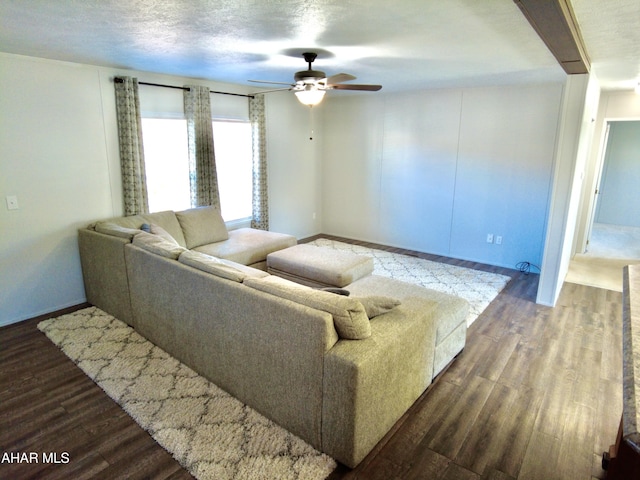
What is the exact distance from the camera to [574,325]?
382 cm

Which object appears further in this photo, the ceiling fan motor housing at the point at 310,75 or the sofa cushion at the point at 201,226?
the sofa cushion at the point at 201,226

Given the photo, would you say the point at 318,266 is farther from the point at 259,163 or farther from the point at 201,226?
the point at 259,163

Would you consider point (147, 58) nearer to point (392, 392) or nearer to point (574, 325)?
point (392, 392)

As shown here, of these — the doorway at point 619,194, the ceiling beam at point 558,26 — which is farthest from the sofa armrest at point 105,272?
the doorway at point 619,194

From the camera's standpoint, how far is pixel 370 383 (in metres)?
2.02

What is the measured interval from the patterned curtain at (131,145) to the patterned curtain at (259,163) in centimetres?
176

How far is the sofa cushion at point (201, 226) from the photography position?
467 centimetres

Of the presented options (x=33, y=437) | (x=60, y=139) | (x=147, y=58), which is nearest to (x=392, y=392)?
(x=33, y=437)

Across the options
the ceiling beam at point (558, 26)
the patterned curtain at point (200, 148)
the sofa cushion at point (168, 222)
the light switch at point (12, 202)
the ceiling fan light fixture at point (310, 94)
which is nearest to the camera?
the ceiling beam at point (558, 26)

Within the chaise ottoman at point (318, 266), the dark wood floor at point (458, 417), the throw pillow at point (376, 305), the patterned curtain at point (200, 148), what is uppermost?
the patterned curtain at point (200, 148)

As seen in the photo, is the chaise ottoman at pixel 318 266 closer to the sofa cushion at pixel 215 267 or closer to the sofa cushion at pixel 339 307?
the sofa cushion at pixel 215 267

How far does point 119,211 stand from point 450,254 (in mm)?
4760

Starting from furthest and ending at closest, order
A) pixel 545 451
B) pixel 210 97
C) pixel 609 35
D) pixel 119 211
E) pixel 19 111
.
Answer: pixel 210 97
pixel 119 211
pixel 19 111
pixel 609 35
pixel 545 451

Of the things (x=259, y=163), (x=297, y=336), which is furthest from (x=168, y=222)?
(x=297, y=336)
